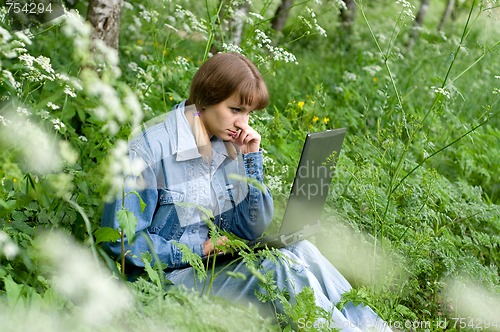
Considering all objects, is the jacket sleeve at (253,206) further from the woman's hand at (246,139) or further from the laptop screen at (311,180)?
the laptop screen at (311,180)

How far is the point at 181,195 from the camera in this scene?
2.77m

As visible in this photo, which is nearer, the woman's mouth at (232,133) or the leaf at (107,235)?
the leaf at (107,235)

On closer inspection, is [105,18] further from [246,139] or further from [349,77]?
[349,77]

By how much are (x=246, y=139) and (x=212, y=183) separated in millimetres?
226

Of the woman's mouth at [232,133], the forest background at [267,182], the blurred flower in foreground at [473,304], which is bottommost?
the blurred flower in foreground at [473,304]

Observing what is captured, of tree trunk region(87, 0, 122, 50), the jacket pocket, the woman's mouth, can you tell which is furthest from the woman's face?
tree trunk region(87, 0, 122, 50)

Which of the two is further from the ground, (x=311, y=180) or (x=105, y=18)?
(x=105, y=18)

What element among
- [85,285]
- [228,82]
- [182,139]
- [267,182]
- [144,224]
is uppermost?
[228,82]

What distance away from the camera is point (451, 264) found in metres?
3.27

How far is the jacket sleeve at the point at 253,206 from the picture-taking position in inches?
114

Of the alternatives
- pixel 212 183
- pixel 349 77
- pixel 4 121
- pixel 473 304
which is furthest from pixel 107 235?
pixel 349 77

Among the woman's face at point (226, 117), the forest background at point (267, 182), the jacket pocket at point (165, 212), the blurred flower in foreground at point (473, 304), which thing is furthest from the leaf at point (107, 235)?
the blurred flower in foreground at point (473, 304)

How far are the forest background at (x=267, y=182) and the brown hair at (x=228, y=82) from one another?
371 mm

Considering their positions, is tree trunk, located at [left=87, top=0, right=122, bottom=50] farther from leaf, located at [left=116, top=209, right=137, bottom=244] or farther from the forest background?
leaf, located at [left=116, top=209, right=137, bottom=244]
